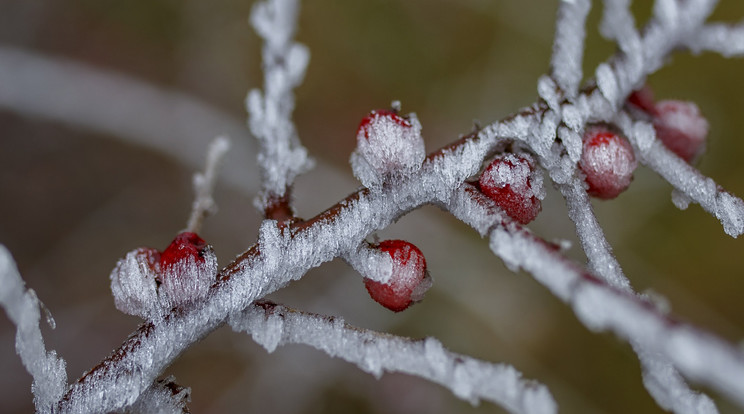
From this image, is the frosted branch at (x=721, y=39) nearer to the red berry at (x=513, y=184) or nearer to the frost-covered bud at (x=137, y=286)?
the red berry at (x=513, y=184)

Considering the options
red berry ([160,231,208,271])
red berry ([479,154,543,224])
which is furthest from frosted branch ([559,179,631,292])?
red berry ([160,231,208,271])

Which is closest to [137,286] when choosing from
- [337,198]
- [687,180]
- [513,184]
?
[513,184]

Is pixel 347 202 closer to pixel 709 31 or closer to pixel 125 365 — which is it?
pixel 125 365

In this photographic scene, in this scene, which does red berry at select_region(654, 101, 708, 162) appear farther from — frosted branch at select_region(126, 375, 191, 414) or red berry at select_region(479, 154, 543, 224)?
frosted branch at select_region(126, 375, 191, 414)

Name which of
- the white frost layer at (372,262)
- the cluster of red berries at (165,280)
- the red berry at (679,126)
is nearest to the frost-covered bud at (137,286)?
the cluster of red berries at (165,280)

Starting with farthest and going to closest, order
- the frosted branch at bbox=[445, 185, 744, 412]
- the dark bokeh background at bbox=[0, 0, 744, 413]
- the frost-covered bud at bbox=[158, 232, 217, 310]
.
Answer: the dark bokeh background at bbox=[0, 0, 744, 413] → the frost-covered bud at bbox=[158, 232, 217, 310] → the frosted branch at bbox=[445, 185, 744, 412]
